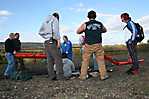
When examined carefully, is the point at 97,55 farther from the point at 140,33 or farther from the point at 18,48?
the point at 18,48

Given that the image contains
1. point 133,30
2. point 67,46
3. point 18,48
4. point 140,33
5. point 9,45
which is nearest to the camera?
point 133,30

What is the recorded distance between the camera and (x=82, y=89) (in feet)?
34.0

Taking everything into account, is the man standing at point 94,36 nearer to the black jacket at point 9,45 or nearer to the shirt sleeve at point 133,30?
the shirt sleeve at point 133,30

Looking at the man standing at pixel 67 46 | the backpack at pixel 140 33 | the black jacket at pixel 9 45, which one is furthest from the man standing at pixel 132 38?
the man standing at pixel 67 46

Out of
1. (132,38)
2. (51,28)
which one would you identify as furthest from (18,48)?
(132,38)

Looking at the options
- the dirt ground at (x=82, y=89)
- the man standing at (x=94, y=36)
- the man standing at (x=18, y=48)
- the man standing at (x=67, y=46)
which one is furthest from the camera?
the man standing at (x=67, y=46)

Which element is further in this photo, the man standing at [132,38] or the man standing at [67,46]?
the man standing at [67,46]

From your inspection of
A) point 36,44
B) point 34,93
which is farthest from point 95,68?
point 36,44

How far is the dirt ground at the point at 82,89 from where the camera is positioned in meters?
9.32

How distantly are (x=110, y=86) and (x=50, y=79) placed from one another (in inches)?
101

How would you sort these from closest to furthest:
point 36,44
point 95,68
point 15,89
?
point 15,89 < point 95,68 < point 36,44

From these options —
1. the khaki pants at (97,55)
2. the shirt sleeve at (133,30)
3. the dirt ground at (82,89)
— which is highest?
the shirt sleeve at (133,30)

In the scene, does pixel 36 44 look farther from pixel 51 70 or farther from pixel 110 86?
pixel 110 86

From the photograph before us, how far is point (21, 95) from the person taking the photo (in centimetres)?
960
